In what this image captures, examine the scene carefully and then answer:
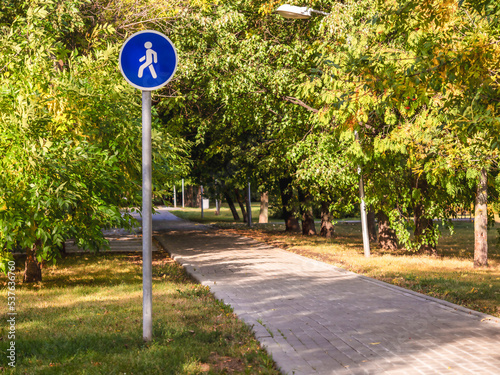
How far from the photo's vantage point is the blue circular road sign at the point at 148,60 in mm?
5562

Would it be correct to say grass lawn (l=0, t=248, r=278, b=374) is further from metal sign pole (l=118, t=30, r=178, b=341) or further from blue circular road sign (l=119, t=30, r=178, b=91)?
blue circular road sign (l=119, t=30, r=178, b=91)

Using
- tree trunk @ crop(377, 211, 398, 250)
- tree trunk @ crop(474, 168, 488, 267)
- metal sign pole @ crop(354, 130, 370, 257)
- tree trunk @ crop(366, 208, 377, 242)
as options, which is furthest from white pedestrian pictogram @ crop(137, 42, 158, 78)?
tree trunk @ crop(366, 208, 377, 242)

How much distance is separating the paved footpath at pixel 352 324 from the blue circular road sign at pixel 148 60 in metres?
3.09

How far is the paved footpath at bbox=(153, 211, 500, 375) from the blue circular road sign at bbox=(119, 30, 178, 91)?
3087mm

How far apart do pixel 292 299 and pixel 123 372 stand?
403 centimetres

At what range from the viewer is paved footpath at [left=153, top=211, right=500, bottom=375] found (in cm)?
502

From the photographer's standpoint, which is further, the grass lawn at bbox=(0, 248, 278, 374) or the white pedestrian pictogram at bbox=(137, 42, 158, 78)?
the white pedestrian pictogram at bbox=(137, 42, 158, 78)

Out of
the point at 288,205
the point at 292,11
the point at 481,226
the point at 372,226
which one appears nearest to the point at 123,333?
Answer: the point at 292,11

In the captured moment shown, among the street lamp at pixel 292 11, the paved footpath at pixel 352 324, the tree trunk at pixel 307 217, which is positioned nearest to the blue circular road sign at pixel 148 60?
the paved footpath at pixel 352 324

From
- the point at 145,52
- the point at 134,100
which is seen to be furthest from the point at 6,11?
the point at 145,52

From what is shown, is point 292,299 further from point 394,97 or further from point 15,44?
point 15,44

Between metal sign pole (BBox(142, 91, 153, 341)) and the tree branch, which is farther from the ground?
the tree branch

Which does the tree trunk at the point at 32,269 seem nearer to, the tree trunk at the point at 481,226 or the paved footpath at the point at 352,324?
the paved footpath at the point at 352,324

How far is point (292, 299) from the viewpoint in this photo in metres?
8.25
